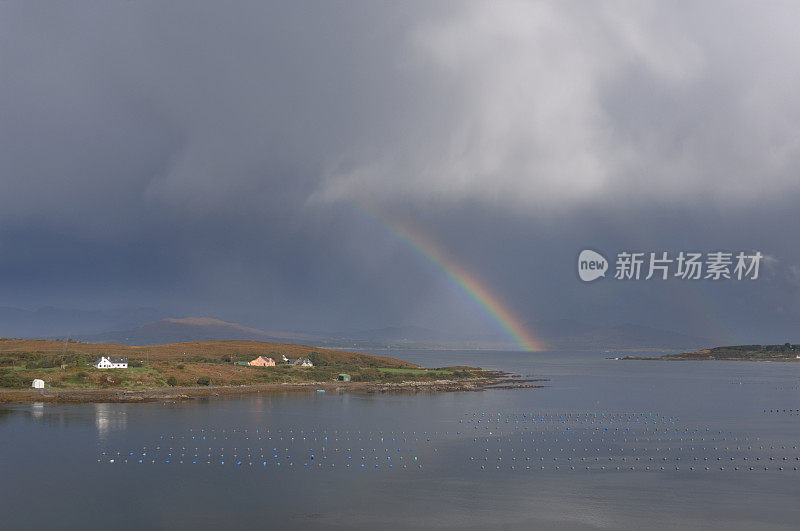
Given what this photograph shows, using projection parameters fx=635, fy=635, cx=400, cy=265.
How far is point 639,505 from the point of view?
132 ft

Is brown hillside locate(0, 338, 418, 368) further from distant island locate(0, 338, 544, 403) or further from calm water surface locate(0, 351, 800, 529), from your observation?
calm water surface locate(0, 351, 800, 529)

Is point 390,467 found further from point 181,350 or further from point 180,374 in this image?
point 181,350

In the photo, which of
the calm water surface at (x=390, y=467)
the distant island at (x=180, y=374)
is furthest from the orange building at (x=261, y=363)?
the calm water surface at (x=390, y=467)

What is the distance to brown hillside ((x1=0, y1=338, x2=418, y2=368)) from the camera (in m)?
146

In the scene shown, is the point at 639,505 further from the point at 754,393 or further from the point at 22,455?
the point at 754,393

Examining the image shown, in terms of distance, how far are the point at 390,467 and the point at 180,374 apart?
71749 millimetres

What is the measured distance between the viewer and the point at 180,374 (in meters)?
112

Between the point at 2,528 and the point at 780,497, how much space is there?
4783 centimetres

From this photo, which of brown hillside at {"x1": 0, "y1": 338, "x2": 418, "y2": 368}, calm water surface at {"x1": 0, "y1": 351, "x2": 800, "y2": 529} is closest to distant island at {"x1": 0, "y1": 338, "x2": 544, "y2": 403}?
brown hillside at {"x1": 0, "y1": 338, "x2": 418, "y2": 368}

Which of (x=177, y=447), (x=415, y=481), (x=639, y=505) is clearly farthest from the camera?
(x=177, y=447)

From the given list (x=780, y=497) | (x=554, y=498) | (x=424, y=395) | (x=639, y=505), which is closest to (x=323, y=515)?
(x=554, y=498)

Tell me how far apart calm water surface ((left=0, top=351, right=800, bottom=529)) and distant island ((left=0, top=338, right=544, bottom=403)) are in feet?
54.1

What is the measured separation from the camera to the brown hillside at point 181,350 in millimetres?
146250

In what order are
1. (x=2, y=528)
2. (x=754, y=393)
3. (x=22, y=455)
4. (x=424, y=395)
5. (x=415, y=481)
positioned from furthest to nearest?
(x=754, y=393) → (x=424, y=395) → (x=22, y=455) → (x=415, y=481) → (x=2, y=528)
